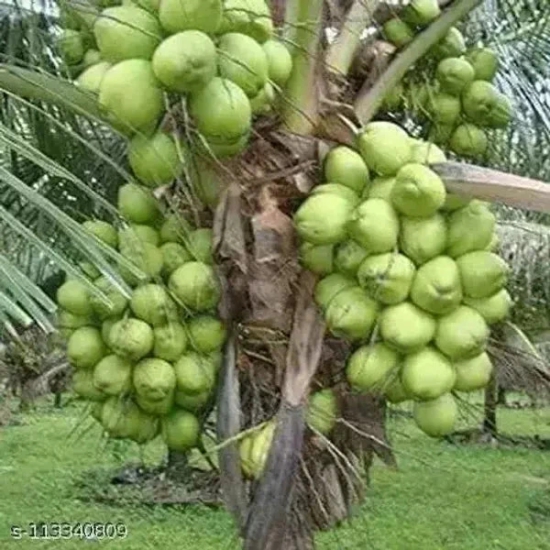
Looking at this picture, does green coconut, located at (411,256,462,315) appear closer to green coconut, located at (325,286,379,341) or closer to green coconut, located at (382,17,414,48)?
green coconut, located at (325,286,379,341)

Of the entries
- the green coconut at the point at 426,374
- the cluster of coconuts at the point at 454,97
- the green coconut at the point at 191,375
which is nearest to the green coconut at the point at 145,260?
the green coconut at the point at 191,375

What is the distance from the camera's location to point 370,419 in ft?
5.37

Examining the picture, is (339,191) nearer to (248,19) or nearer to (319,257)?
(319,257)

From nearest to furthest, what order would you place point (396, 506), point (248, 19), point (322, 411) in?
point (248, 19) < point (322, 411) < point (396, 506)

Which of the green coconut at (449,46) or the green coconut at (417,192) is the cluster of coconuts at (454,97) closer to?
the green coconut at (449,46)

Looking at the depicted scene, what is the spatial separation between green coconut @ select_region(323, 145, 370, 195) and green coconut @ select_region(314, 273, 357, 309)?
0.10 meters

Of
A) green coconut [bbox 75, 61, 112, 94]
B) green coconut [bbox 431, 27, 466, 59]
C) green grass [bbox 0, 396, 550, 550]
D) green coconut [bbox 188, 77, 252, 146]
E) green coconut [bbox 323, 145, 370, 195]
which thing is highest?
green coconut [bbox 431, 27, 466, 59]

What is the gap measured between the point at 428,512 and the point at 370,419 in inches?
235

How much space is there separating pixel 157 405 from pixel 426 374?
332 mm

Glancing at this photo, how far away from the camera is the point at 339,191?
1449mm

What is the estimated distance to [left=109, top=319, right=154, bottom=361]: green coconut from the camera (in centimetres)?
143

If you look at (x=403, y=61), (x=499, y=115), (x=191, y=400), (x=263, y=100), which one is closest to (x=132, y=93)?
(x=263, y=100)

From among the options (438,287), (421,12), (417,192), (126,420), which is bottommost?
(126,420)

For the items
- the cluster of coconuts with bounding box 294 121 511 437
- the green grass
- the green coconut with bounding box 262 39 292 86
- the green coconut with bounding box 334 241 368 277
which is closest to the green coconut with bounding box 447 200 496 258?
the cluster of coconuts with bounding box 294 121 511 437
